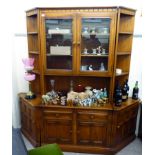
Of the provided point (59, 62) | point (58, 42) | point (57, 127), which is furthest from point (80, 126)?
point (58, 42)

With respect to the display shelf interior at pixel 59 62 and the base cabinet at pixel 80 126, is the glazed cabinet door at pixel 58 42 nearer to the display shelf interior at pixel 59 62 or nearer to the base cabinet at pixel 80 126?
the display shelf interior at pixel 59 62

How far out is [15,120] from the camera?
2.87 m

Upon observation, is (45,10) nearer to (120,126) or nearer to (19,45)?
(19,45)

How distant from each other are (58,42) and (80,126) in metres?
1.21

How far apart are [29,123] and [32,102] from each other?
0.38 metres

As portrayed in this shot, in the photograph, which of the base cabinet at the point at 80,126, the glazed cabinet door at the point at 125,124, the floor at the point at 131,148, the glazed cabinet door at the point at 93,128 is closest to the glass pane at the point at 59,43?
the base cabinet at the point at 80,126

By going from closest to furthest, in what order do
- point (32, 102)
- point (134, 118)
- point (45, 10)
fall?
1. point (45, 10)
2. point (32, 102)
3. point (134, 118)

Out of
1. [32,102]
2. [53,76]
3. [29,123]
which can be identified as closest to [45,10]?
[53,76]

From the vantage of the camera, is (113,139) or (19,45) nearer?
(113,139)

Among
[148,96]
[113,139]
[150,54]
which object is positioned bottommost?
[113,139]

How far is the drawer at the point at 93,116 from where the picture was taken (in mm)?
2336

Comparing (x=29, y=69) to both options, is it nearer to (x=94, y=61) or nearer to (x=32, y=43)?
(x=32, y=43)

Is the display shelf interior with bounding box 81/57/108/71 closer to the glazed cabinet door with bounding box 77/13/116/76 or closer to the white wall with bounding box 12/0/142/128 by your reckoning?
the glazed cabinet door with bounding box 77/13/116/76

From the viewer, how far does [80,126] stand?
241 centimetres
